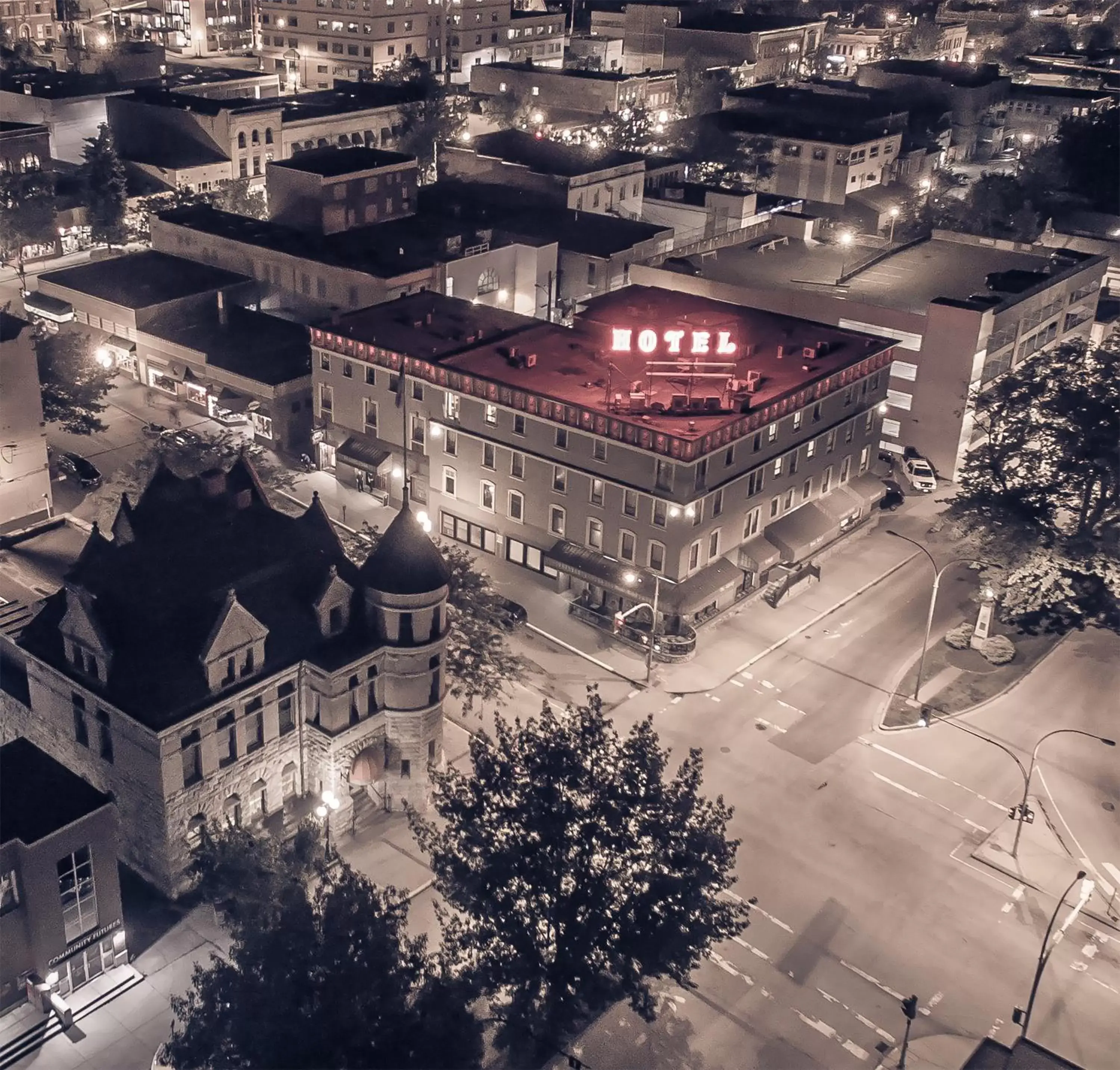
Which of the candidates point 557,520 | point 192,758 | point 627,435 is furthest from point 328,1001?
point 557,520

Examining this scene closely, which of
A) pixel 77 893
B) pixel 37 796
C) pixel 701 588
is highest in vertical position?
pixel 37 796

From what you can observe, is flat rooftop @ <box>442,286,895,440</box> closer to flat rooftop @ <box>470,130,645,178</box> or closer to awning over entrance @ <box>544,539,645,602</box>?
awning over entrance @ <box>544,539,645,602</box>

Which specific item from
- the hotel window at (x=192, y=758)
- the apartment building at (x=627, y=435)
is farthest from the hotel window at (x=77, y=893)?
the apartment building at (x=627, y=435)

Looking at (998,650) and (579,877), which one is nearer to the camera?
(579,877)

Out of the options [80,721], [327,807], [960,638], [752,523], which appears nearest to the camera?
[80,721]

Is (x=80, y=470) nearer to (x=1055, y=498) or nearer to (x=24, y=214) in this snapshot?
(x=24, y=214)

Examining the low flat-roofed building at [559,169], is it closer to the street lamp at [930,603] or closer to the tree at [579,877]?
the street lamp at [930,603]

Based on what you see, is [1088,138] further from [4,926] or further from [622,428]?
[4,926]
